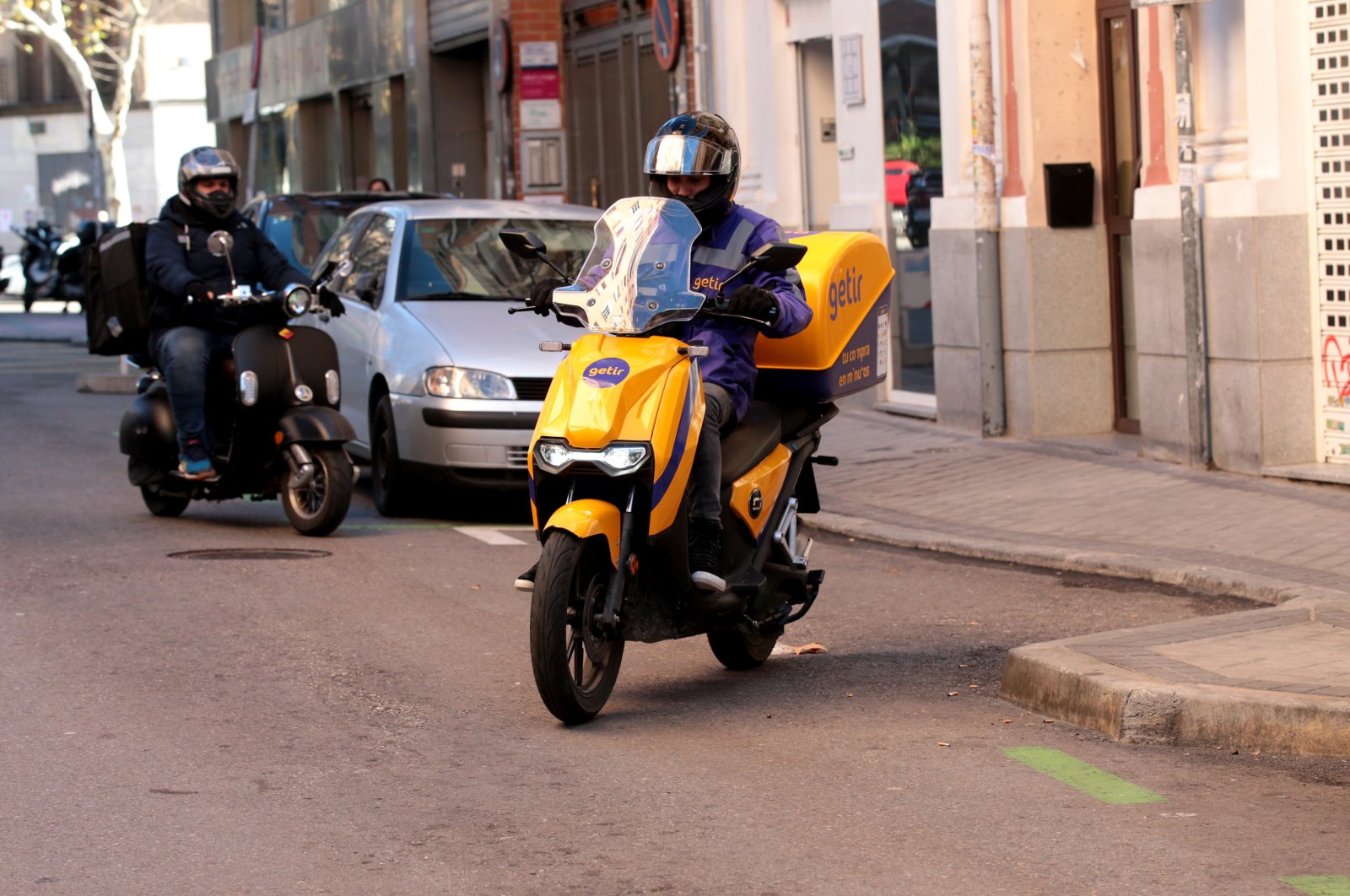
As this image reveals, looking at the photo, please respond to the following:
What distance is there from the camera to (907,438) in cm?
1427

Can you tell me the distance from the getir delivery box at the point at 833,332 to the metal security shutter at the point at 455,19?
1981cm

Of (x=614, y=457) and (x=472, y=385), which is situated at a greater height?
(x=472, y=385)

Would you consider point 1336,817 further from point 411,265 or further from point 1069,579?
point 411,265

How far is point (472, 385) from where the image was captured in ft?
36.2

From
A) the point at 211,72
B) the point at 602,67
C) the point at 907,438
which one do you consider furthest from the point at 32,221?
the point at 907,438

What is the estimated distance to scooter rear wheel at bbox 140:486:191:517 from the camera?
1121 cm

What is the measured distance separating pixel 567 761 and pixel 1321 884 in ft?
6.83

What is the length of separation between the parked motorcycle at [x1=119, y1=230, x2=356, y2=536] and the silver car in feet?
1.83

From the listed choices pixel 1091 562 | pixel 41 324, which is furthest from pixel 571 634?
pixel 41 324

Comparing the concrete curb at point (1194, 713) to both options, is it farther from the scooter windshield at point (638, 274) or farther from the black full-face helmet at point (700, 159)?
the black full-face helmet at point (700, 159)

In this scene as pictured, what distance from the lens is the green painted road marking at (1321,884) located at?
4.66 metres

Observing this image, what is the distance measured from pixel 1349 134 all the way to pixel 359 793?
729 cm

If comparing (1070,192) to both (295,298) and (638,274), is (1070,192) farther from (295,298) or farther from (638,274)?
(638,274)

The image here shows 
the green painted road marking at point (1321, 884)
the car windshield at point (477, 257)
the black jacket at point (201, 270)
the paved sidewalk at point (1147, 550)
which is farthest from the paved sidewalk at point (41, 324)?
the green painted road marking at point (1321, 884)
